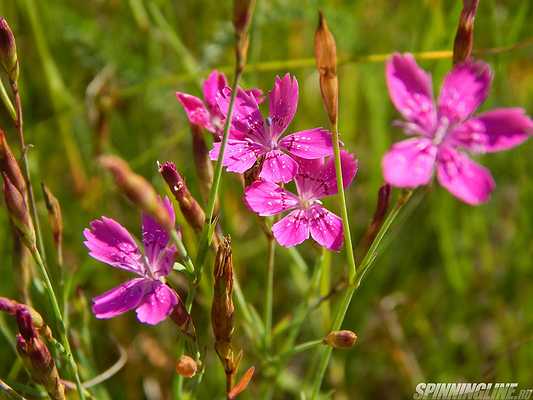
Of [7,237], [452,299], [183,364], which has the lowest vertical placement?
[452,299]

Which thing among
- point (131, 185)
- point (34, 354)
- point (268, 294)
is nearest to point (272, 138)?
point (268, 294)

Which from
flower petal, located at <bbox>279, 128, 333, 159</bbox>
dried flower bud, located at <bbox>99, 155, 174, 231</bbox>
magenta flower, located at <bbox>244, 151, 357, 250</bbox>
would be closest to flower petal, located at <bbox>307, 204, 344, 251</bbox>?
magenta flower, located at <bbox>244, 151, 357, 250</bbox>

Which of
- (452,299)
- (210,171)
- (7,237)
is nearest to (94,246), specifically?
(210,171)

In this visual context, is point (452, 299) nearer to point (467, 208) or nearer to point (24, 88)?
point (467, 208)

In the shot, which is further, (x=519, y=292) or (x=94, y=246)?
(x=519, y=292)

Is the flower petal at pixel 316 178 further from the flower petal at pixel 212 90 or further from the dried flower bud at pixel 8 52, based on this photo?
the dried flower bud at pixel 8 52

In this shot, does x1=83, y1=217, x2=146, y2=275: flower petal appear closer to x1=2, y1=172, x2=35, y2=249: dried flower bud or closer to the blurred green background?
x1=2, y1=172, x2=35, y2=249: dried flower bud

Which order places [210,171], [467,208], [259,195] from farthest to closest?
1. [467,208]
2. [210,171]
3. [259,195]

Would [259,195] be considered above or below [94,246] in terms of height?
above
